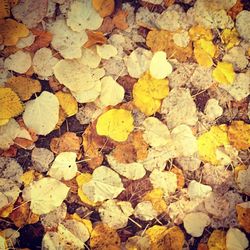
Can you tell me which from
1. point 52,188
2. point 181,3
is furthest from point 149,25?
point 52,188

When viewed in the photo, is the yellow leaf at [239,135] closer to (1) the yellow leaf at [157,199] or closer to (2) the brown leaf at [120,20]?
(1) the yellow leaf at [157,199]

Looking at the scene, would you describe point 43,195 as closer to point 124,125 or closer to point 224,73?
point 124,125

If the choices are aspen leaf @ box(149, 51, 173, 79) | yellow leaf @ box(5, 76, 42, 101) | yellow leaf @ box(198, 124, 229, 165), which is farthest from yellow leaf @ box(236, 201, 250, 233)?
yellow leaf @ box(5, 76, 42, 101)

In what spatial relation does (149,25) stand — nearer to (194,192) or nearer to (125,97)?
(125,97)

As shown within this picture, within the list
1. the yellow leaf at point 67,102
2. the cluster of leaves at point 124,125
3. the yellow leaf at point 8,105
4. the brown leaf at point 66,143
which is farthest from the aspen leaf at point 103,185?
the yellow leaf at point 8,105

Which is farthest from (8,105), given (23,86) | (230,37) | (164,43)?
(230,37)

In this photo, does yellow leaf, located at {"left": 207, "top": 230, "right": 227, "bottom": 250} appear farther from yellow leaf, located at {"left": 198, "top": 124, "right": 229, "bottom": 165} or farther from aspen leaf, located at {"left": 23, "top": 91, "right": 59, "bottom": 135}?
aspen leaf, located at {"left": 23, "top": 91, "right": 59, "bottom": 135}

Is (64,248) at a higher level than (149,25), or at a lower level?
lower
